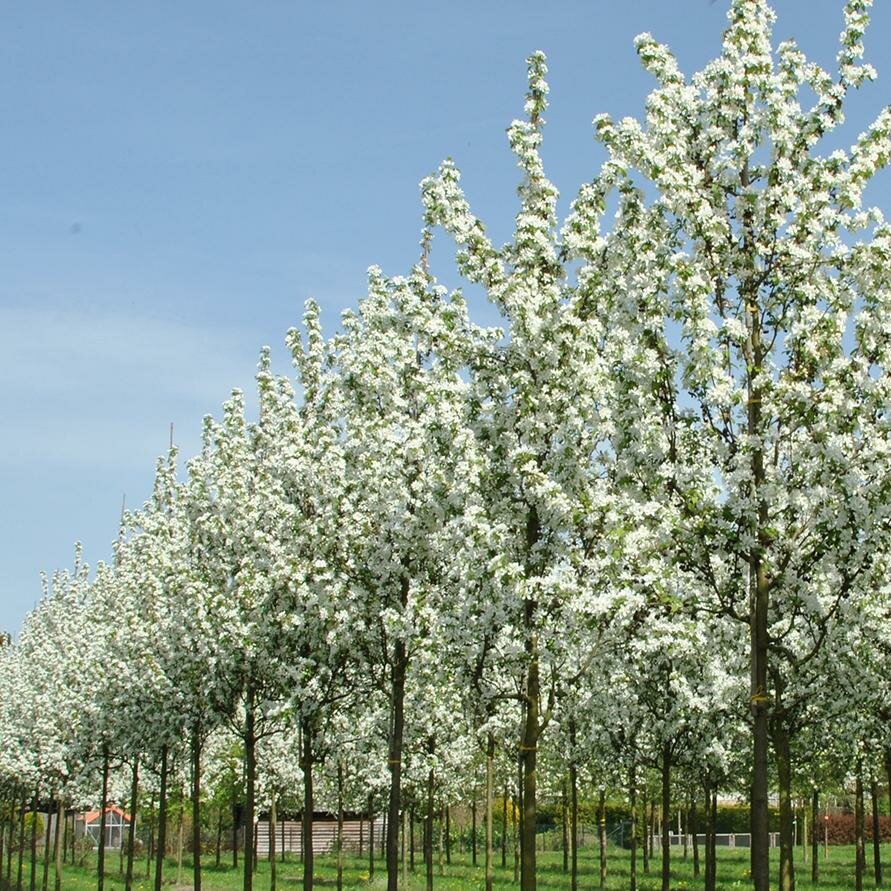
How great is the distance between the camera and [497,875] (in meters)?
50.4

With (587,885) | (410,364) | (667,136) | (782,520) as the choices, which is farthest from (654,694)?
(587,885)

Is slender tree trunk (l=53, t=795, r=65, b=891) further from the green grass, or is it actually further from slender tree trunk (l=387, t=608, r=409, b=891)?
slender tree trunk (l=387, t=608, r=409, b=891)

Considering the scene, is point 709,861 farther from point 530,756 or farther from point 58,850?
point 58,850

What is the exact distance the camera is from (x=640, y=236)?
15523 mm

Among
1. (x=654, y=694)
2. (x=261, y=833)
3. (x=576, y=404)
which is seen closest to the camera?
(x=576, y=404)

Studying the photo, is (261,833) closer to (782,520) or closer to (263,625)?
(263,625)

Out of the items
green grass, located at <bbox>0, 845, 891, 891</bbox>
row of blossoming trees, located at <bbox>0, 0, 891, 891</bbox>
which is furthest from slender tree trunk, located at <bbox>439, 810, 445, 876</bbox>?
row of blossoming trees, located at <bbox>0, 0, 891, 891</bbox>

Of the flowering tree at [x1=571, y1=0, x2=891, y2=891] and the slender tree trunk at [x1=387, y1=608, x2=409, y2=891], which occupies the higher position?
the flowering tree at [x1=571, y1=0, x2=891, y2=891]

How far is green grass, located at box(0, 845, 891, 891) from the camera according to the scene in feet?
140

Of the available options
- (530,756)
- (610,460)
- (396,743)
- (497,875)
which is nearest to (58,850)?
(497,875)

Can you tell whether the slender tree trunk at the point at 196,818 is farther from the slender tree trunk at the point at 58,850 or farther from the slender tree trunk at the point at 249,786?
the slender tree trunk at the point at 58,850

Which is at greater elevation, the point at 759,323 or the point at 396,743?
the point at 759,323

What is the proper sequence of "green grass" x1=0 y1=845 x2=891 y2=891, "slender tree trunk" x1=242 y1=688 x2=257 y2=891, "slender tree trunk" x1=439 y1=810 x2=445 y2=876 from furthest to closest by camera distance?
1. "slender tree trunk" x1=439 y1=810 x2=445 y2=876
2. "green grass" x1=0 y1=845 x2=891 y2=891
3. "slender tree trunk" x1=242 y1=688 x2=257 y2=891

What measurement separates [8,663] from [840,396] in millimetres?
60304
